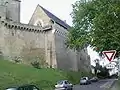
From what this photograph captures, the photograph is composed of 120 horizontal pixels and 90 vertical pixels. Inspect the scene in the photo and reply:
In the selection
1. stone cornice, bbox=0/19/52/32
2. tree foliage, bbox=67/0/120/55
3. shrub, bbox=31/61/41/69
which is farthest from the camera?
stone cornice, bbox=0/19/52/32

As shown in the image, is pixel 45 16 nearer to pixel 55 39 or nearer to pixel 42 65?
pixel 55 39

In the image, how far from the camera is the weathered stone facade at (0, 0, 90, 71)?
68.4 m

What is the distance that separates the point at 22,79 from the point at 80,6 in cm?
1459

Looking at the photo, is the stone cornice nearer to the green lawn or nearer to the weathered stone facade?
the weathered stone facade

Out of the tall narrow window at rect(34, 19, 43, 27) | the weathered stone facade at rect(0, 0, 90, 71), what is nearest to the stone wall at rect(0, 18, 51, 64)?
the weathered stone facade at rect(0, 0, 90, 71)

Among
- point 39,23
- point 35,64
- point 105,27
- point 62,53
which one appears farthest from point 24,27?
point 105,27

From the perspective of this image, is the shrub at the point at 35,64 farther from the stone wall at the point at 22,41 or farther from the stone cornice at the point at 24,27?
the stone cornice at the point at 24,27

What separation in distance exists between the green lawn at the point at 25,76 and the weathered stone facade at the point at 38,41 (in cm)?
736

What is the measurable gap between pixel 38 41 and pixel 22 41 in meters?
5.85

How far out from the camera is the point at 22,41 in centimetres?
7200

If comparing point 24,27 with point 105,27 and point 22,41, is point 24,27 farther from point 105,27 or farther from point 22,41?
point 105,27

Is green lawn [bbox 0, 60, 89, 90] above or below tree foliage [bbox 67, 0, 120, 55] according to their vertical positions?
below

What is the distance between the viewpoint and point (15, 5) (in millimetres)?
79938

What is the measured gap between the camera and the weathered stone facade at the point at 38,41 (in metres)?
68.4
